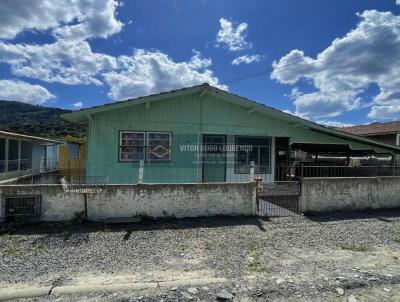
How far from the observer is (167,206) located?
8.36 metres

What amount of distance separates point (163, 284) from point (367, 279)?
124 inches

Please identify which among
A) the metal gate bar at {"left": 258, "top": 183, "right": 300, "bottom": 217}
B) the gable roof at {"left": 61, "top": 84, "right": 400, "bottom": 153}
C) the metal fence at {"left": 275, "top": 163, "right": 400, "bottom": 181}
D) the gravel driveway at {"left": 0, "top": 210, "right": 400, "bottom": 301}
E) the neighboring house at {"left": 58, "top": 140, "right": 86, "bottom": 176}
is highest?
the gable roof at {"left": 61, "top": 84, "right": 400, "bottom": 153}

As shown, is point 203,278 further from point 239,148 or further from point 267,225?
point 239,148

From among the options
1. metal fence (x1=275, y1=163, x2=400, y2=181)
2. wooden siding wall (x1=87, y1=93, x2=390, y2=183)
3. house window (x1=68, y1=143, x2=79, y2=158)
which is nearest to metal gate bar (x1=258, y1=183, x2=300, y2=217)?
metal fence (x1=275, y1=163, x2=400, y2=181)

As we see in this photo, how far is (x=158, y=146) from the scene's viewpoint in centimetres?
1280

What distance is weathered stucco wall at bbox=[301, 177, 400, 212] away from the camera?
9617 millimetres

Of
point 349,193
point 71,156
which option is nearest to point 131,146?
point 349,193

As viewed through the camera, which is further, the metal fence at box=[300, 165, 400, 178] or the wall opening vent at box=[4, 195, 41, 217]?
the metal fence at box=[300, 165, 400, 178]

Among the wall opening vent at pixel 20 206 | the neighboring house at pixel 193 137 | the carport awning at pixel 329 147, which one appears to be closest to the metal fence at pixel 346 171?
the neighboring house at pixel 193 137

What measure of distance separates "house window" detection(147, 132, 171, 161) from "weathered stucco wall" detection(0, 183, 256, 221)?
4.51 meters

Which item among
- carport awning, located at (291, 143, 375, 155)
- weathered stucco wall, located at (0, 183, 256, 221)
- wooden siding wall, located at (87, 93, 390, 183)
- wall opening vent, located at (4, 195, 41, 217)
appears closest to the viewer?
wall opening vent, located at (4, 195, 41, 217)

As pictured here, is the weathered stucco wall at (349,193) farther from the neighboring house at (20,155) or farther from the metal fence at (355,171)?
the neighboring house at (20,155)

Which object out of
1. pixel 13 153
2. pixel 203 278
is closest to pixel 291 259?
pixel 203 278

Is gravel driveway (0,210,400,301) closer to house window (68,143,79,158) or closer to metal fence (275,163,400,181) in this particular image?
metal fence (275,163,400,181)
